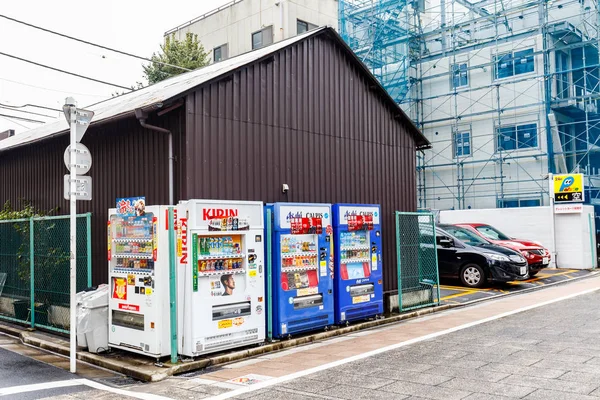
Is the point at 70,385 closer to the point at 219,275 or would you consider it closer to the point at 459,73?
the point at 219,275

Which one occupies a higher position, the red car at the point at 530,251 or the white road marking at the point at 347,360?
the red car at the point at 530,251

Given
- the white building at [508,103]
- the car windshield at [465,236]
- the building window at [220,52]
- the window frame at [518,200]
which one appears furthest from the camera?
the building window at [220,52]

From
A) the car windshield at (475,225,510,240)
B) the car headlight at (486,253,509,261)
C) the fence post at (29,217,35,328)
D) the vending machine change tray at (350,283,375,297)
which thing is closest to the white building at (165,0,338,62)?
the car windshield at (475,225,510,240)

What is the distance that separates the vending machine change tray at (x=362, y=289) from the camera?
9.85 meters

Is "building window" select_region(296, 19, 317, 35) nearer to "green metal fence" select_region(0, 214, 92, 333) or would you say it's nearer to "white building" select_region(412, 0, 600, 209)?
"white building" select_region(412, 0, 600, 209)

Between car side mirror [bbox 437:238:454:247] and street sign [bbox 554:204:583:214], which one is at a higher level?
street sign [bbox 554:204:583:214]

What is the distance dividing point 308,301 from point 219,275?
1.84 meters

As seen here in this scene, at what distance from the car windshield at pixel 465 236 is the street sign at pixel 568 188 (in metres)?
5.77

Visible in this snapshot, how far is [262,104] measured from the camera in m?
9.53

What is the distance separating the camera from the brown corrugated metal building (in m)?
8.55

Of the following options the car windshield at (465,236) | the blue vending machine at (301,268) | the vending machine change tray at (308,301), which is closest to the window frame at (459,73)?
the car windshield at (465,236)

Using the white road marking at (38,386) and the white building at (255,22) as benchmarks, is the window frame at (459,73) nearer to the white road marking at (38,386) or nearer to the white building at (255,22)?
the white building at (255,22)

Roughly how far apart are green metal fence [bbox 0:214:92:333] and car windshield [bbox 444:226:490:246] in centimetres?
1017

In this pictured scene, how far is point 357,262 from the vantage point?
998 cm
